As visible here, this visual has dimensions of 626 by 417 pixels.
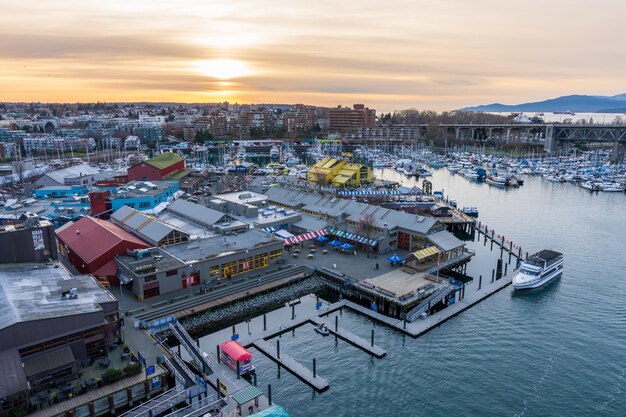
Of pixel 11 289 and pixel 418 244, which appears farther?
pixel 418 244

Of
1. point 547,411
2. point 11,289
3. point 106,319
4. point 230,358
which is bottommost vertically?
point 547,411

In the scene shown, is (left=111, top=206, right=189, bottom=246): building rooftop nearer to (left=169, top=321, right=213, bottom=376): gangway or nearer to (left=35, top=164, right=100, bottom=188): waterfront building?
(left=169, top=321, right=213, bottom=376): gangway

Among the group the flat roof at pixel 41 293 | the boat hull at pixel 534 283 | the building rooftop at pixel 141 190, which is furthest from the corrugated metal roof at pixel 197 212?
the boat hull at pixel 534 283

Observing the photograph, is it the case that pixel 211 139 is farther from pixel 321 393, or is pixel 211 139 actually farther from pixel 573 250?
pixel 321 393

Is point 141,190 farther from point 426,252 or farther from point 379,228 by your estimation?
point 426,252

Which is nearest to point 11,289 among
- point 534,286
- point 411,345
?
point 411,345

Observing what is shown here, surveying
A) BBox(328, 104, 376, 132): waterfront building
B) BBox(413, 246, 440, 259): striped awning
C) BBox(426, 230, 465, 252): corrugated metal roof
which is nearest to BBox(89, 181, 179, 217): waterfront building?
BBox(413, 246, 440, 259): striped awning

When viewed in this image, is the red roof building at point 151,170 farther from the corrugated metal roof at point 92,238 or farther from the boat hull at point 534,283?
the boat hull at point 534,283
